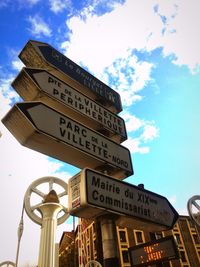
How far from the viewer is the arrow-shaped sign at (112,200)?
307 centimetres

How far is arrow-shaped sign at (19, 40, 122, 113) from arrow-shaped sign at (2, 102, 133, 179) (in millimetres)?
1172

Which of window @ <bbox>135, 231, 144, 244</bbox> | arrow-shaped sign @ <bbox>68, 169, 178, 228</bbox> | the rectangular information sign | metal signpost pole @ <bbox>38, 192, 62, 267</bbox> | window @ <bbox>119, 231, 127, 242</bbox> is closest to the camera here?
arrow-shaped sign @ <bbox>68, 169, 178, 228</bbox>

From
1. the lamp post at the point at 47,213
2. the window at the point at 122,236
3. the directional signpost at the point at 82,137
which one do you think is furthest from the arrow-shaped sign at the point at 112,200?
the window at the point at 122,236

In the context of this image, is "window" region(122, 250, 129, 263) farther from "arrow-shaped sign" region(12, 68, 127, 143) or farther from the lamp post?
"arrow-shaped sign" region(12, 68, 127, 143)

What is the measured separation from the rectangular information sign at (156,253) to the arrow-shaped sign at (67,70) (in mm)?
2997

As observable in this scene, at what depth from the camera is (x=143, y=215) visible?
12.1 ft

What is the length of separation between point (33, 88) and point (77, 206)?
6.13 ft

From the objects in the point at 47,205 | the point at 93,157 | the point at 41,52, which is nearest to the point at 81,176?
the point at 93,157

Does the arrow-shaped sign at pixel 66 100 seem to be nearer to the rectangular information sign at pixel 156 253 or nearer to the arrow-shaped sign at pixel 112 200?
the arrow-shaped sign at pixel 112 200

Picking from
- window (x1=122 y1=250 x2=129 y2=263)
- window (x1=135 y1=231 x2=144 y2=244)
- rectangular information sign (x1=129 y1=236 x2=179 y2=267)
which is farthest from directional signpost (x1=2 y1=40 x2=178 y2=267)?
window (x1=135 y1=231 x2=144 y2=244)

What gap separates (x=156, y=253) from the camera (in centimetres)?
525

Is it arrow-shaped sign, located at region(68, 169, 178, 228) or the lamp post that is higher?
the lamp post

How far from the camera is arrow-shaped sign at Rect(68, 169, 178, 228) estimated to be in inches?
121

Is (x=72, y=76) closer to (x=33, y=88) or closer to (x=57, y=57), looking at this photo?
(x=57, y=57)
